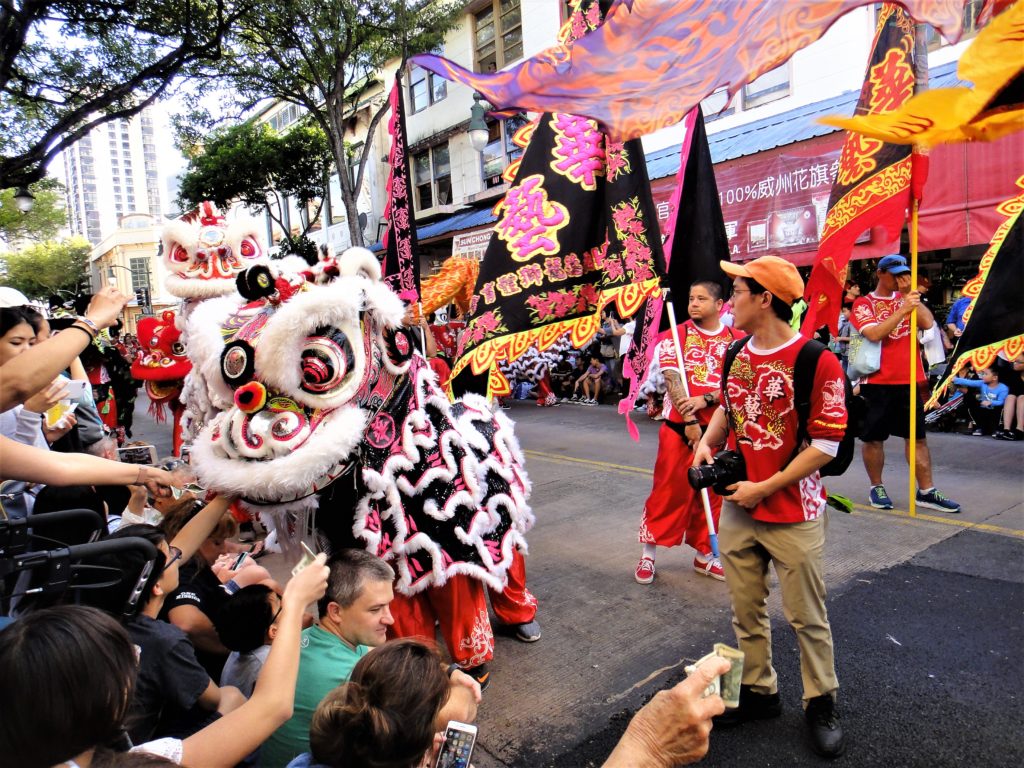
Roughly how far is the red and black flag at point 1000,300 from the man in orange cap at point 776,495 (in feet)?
6.89

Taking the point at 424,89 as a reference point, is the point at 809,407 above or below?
below

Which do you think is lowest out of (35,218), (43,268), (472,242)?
(472,242)

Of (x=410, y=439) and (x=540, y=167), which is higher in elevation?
(x=540, y=167)

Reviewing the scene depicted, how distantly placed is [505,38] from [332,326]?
705 inches

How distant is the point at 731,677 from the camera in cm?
164

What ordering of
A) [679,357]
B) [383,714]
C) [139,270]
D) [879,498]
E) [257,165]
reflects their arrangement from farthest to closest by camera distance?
1. [139,270]
2. [257,165]
3. [879,498]
4. [679,357]
5. [383,714]

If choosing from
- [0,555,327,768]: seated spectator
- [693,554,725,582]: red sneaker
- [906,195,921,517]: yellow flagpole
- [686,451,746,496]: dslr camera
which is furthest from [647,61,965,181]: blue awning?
[0,555,327,768]: seated spectator

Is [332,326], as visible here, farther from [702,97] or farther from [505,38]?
[505,38]

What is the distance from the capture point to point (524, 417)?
11344mm

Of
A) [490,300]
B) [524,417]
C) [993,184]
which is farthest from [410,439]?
[524,417]

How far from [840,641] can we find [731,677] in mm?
1827

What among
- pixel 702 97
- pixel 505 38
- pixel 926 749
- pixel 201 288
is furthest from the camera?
pixel 505 38

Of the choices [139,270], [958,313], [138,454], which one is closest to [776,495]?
[138,454]

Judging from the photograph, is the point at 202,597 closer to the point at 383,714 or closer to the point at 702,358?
the point at 383,714
